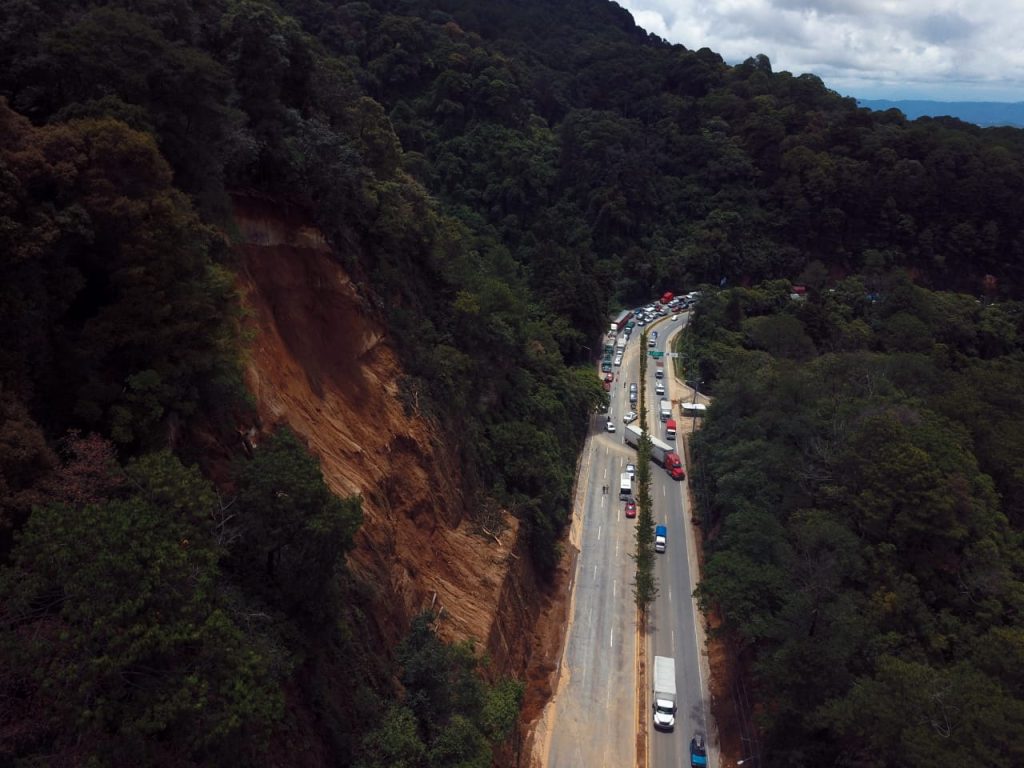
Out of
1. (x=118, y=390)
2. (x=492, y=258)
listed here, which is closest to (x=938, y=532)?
(x=118, y=390)

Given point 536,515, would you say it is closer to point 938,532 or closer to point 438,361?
point 438,361

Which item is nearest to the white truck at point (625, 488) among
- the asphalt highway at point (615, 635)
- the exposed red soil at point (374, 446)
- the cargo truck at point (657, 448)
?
the asphalt highway at point (615, 635)

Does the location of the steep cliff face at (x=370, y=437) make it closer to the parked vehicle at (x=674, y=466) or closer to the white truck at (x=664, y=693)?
the white truck at (x=664, y=693)

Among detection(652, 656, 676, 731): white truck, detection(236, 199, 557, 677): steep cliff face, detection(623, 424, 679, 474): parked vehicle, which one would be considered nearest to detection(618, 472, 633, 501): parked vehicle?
detection(623, 424, 679, 474): parked vehicle

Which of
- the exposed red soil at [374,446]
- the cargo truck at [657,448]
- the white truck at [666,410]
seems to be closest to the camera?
the exposed red soil at [374,446]

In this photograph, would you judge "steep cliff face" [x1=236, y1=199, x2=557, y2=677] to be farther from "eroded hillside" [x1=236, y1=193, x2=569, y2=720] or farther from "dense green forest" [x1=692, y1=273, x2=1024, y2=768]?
"dense green forest" [x1=692, y1=273, x2=1024, y2=768]

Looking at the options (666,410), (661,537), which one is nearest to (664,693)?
(661,537)

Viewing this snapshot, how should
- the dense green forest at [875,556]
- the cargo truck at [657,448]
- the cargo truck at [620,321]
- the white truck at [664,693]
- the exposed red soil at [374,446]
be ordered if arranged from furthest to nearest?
the cargo truck at [620,321] < the cargo truck at [657,448] < the white truck at [664,693] < the exposed red soil at [374,446] < the dense green forest at [875,556]
